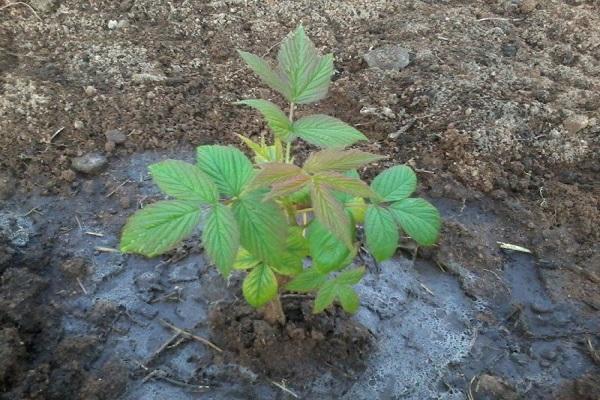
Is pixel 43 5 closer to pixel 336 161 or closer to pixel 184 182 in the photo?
pixel 184 182

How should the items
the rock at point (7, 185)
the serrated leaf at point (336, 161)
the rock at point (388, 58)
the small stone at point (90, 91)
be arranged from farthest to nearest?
the rock at point (388, 58), the small stone at point (90, 91), the rock at point (7, 185), the serrated leaf at point (336, 161)

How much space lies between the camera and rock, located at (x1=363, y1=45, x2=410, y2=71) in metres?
2.60

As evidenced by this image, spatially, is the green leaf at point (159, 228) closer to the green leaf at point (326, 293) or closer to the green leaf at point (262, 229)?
the green leaf at point (262, 229)

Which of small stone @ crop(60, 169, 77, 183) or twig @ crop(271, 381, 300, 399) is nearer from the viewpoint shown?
twig @ crop(271, 381, 300, 399)

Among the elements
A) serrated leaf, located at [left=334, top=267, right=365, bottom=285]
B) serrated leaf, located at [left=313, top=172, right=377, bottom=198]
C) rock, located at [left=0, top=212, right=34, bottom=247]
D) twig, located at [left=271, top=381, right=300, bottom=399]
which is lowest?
twig, located at [left=271, top=381, right=300, bottom=399]

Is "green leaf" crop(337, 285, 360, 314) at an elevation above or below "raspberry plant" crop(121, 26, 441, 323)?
below

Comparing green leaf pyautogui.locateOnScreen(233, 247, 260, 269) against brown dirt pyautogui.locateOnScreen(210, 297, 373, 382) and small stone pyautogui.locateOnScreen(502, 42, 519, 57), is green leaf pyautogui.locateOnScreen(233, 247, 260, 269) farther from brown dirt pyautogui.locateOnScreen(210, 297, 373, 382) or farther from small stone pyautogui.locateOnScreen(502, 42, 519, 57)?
small stone pyautogui.locateOnScreen(502, 42, 519, 57)

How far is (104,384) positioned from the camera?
1671 millimetres

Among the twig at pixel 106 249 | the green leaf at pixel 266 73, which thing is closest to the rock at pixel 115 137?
the twig at pixel 106 249

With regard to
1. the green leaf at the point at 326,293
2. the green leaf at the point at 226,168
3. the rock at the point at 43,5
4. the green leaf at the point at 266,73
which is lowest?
the green leaf at the point at 326,293

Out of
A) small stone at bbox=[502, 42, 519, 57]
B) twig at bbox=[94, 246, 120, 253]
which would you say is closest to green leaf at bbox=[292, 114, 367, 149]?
twig at bbox=[94, 246, 120, 253]

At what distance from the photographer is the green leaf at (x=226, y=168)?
1.33 meters

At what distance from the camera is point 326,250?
4.35 ft

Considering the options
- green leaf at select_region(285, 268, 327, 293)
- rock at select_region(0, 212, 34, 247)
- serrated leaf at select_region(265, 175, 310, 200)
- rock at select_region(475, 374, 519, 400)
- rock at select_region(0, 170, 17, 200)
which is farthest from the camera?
rock at select_region(0, 170, 17, 200)
